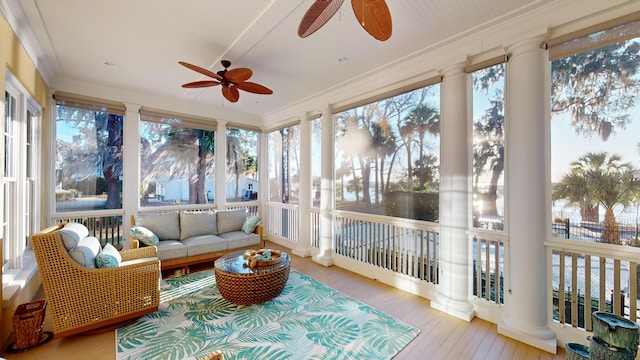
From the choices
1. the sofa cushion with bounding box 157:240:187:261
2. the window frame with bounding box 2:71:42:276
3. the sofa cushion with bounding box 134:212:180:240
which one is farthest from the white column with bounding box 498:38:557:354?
the window frame with bounding box 2:71:42:276

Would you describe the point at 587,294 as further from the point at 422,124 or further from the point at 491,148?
the point at 422,124

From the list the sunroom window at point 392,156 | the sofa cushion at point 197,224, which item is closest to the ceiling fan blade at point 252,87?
the sunroom window at point 392,156

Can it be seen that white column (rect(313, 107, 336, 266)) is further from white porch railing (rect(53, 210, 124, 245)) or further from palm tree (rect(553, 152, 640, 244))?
white porch railing (rect(53, 210, 124, 245))

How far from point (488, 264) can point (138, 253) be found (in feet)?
12.5

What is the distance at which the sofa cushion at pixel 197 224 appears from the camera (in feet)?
13.6

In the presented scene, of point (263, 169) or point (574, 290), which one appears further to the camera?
point (263, 169)

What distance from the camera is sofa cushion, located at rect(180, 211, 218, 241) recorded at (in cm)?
416

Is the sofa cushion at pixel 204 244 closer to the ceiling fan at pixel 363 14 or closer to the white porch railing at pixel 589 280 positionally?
the ceiling fan at pixel 363 14

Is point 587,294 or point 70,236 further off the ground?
point 70,236

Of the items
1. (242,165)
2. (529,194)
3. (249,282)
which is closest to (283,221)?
(242,165)

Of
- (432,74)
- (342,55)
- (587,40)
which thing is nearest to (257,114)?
(342,55)

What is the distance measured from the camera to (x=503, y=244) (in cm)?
254

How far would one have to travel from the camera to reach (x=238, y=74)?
2795 mm

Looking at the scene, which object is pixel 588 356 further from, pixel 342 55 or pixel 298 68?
pixel 298 68
